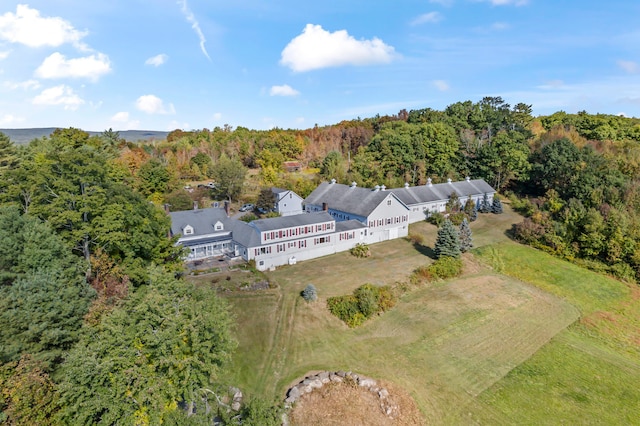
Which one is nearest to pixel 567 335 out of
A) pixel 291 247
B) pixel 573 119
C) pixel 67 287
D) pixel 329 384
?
pixel 329 384

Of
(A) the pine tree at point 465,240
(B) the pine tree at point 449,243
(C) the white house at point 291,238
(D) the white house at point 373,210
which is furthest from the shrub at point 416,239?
(C) the white house at point 291,238

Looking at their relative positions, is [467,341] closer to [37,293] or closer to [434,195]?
[37,293]

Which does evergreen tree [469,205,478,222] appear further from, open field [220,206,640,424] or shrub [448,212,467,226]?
open field [220,206,640,424]

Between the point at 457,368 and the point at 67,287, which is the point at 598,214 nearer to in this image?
the point at 457,368

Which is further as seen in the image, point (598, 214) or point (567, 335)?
point (598, 214)

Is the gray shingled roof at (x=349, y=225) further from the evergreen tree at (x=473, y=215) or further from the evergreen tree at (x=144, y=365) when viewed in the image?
the evergreen tree at (x=144, y=365)

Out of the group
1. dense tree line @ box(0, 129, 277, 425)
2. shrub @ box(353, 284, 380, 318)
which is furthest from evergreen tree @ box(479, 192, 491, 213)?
dense tree line @ box(0, 129, 277, 425)

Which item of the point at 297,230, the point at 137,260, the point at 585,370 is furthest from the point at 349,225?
the point at 585,370
